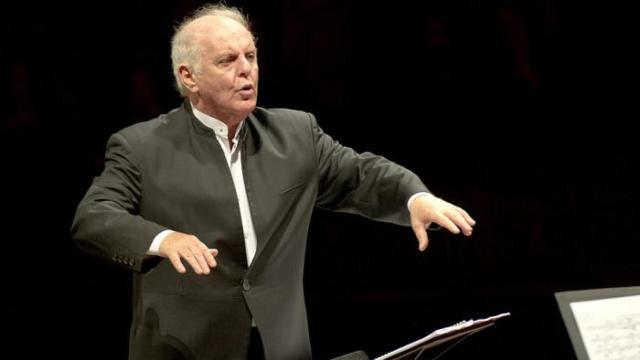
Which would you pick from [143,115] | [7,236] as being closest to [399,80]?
[143,115]

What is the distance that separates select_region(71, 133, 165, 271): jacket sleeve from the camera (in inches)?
77.0

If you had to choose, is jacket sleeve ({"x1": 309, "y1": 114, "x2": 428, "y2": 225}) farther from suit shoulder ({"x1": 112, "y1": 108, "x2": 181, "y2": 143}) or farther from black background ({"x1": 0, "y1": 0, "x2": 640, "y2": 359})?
black background ({"x1": 0, "y1": 0, "x2": 640, "y2": 359})

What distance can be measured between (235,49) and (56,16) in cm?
252

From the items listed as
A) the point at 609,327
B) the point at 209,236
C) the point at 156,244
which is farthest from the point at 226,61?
the point at 609,327

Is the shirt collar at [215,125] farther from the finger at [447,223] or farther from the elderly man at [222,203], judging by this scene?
the finger at [447,223]

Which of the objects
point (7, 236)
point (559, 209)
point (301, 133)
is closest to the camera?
point (301, 133)

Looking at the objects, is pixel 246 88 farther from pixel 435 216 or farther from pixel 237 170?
pixel 435 216

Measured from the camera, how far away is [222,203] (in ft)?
7.22

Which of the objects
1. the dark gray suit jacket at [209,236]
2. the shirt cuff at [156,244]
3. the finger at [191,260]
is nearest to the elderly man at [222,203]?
the dark gray suit jacket at [209,236]

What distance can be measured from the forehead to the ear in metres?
0.08

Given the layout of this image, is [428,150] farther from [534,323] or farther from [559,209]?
[534,323]

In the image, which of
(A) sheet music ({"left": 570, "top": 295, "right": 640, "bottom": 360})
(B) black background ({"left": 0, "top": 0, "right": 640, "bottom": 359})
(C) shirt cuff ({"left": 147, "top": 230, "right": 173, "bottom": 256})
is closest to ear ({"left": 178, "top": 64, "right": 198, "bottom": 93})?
(C) shirt cuff ({"left": 147, "top": 230, "right": 173, "bottom": 256})

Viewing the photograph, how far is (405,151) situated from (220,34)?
2080 mm

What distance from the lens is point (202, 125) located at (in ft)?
7.48
